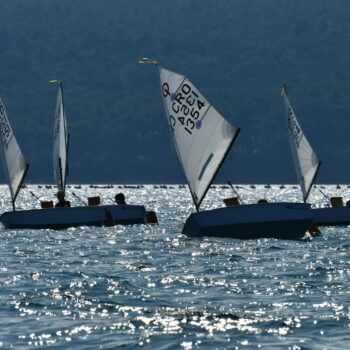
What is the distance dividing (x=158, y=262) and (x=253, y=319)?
1609cm

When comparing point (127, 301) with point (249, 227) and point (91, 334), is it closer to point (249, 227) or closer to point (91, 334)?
point (91, 334)

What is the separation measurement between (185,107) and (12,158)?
64.4 feet

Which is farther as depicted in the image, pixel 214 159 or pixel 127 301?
pixel 214 159

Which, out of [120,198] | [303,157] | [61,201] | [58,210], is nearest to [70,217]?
[58,210]

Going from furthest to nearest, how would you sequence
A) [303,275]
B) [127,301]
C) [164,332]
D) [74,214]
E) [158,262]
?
[74,214], [158,262], [303,275], [127,301], [164,332]

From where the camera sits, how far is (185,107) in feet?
189

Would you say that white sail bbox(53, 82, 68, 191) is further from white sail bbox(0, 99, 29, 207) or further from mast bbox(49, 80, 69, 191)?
white sail bbox(0, 99, 29, 207)

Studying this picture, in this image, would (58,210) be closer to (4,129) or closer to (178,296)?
(4,129)

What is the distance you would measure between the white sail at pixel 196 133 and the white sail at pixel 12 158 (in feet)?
58.9

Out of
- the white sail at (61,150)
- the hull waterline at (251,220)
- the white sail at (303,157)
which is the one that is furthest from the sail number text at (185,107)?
the white sail at (61,150)

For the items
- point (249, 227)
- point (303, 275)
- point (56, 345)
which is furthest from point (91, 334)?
point (249, 227)

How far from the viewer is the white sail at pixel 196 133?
57.0 metres

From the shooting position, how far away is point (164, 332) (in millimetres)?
29625

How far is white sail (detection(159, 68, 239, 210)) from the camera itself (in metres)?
57.0
